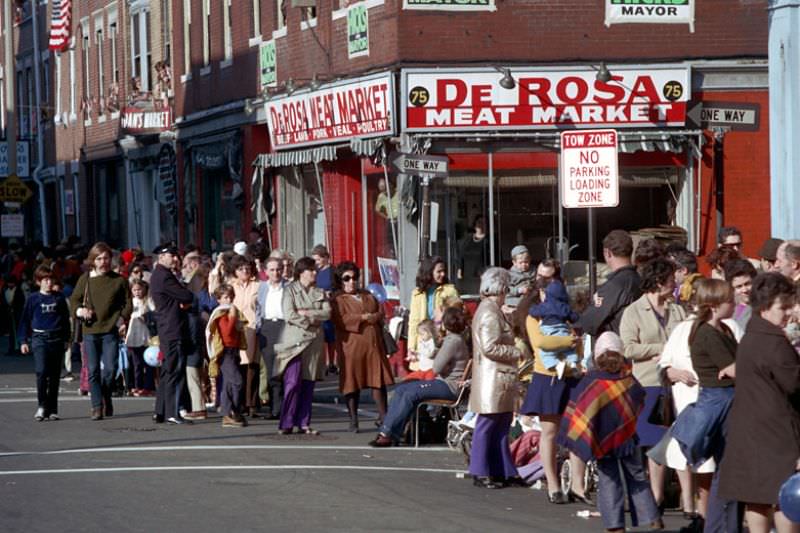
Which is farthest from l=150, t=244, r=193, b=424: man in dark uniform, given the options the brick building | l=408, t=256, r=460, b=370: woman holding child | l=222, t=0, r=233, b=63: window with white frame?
l=222, t=0, r=233, b=63: window with white frame

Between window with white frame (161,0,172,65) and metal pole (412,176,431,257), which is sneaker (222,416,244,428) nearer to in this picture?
metal pole (412,176,431,257)

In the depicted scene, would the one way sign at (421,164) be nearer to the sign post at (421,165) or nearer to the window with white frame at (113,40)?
the sign post at (421,165)

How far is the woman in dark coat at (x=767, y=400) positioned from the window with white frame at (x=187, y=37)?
28.5 metres

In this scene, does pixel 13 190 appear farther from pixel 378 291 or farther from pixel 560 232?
pixel 560 232

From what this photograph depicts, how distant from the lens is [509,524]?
1192 cm

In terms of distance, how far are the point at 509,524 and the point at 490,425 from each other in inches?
75.8

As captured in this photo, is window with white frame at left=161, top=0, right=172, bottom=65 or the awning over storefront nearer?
the awning over storefront

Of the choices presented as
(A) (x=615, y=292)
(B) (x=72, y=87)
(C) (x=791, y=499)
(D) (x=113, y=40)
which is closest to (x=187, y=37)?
(D) (x=113, y=40)

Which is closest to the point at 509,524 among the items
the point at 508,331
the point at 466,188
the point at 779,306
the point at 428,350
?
the point at 508,331

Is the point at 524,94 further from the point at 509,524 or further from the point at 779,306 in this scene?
the point at 779,306

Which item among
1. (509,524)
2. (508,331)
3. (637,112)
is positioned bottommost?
(509,524)

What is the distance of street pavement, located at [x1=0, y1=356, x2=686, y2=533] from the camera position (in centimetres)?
1195

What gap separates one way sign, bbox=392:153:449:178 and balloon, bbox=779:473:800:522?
13444mm

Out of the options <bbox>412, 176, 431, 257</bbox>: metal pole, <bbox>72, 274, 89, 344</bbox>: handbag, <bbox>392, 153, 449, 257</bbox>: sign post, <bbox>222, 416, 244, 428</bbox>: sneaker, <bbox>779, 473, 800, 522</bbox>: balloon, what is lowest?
<bbox>222, 416, 244, 428</bbox>: sneaker
